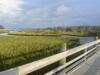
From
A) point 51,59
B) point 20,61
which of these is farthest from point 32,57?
point 51,59

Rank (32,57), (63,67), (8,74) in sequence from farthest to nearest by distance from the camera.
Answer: (32,57) → (63,67) → (8,74)

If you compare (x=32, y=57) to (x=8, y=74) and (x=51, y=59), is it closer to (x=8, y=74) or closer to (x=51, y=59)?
(x=51, y=59)

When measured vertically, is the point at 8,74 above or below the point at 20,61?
above

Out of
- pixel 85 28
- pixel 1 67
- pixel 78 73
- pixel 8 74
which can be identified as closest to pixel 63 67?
pixel 78 73

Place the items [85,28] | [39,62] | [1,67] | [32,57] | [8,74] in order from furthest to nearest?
[85,28] → [32,57] → [1,67] → [39,62] → [8,74]

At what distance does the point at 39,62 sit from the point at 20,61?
520 centimetres

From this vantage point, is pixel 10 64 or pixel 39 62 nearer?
pixel 39 62

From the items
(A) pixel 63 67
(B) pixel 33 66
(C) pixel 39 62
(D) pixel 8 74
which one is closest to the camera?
(D) pixel 8 74

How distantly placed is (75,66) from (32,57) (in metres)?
2.44

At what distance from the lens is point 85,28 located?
126 m

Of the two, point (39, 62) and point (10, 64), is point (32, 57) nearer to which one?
point (10, 64)

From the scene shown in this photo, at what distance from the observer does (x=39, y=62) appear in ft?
22.9

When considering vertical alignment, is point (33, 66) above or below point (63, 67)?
above

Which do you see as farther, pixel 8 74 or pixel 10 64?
pixel 10 64
